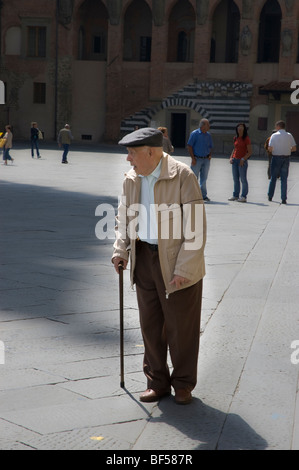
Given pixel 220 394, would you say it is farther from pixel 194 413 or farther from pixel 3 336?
pixel 3 336

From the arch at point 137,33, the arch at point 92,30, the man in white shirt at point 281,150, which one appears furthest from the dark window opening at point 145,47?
the man in white shirt at point 281,150

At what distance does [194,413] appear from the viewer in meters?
3.88

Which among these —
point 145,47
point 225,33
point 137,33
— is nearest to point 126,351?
point 225,33

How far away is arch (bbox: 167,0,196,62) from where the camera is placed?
4041 cm

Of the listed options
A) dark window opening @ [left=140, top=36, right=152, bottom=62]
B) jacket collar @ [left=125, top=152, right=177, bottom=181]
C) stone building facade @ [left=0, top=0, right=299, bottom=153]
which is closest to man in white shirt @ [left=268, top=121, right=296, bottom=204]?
jacket collar @ [left=125, top=152, right=177, bottom=181]

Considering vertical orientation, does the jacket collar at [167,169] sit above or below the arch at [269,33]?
below

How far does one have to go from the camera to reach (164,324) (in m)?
4.15

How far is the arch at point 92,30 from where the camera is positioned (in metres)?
41.8

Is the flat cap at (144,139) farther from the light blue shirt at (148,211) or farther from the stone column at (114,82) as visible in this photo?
the stone column at (114,82)

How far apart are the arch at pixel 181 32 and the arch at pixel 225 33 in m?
1.25

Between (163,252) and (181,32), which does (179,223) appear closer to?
(163,252)

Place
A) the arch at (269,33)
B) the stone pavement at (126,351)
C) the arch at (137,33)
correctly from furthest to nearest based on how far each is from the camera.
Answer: the arch at (137,33) → the arch at (269,33) → the stone pavement at (126,351)

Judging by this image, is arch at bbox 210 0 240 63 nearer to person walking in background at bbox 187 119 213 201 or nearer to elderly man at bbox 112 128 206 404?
person walking in background at bbox 187 119 213 201

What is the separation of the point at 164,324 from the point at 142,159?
0.91m
